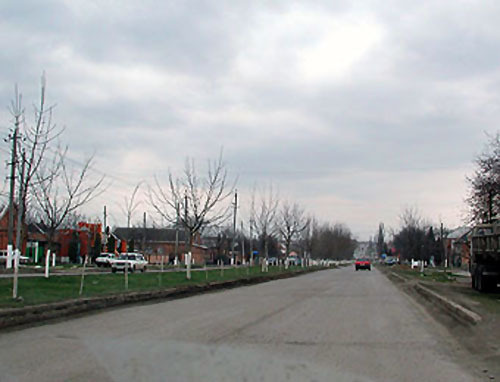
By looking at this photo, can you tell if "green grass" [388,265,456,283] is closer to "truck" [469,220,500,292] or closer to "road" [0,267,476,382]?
"truck" [469,220,500,292]

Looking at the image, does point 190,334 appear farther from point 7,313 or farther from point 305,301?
point 305,301

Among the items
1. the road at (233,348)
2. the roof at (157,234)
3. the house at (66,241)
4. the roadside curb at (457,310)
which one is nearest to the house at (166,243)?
the roof at (157,234)

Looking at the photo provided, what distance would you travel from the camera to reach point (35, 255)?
6059cm

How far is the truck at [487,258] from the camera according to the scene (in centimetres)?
2192

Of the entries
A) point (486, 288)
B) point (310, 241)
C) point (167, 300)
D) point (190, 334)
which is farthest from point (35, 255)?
point (190, 334)

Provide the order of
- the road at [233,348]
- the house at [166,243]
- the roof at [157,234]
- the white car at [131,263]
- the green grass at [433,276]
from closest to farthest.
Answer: the road at [233,348]
the green grass at [433,276]
the white car at [131,263]
the house at [166,243]
the roof at [157,234]

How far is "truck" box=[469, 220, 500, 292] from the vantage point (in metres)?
21.9

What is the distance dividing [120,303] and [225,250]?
87.2 metres

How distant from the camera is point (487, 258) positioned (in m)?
23.0

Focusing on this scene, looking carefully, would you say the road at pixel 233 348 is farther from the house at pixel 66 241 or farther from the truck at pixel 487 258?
the house at pixel 66 241

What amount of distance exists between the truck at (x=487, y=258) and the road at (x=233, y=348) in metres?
8.79

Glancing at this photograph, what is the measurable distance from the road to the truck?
8.79 metres

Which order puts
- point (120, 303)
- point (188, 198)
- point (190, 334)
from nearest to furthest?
point (190, 334), point (120, 303), point (188, 198)

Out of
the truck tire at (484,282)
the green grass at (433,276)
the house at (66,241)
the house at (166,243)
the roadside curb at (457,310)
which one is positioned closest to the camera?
the roadside curb at (457,310)
